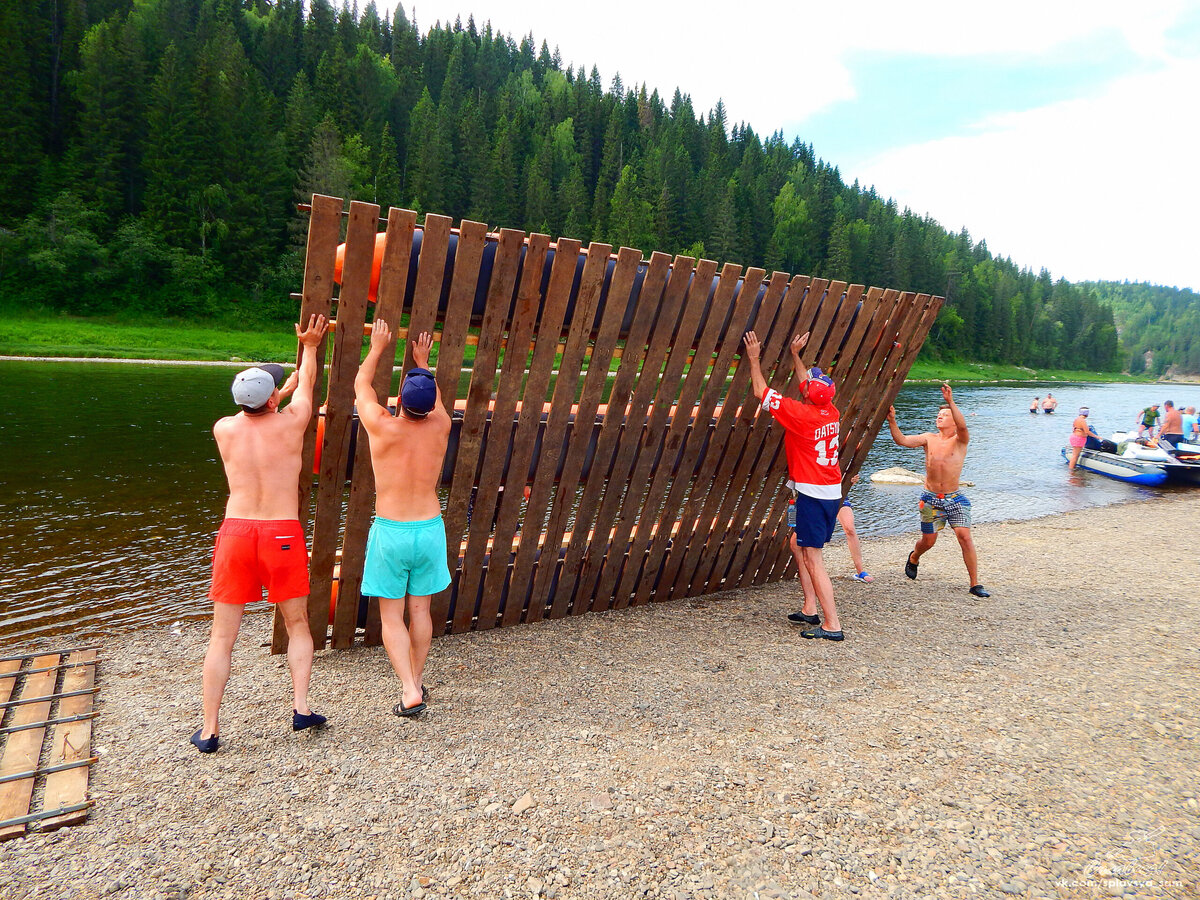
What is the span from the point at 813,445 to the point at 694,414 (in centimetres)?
116

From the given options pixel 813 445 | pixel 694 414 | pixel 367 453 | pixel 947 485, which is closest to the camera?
pixel 367 453

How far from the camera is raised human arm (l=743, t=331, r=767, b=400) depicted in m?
6.17

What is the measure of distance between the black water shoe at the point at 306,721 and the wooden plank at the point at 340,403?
1.00 m

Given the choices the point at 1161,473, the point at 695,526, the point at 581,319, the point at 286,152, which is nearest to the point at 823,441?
the point at 695,526

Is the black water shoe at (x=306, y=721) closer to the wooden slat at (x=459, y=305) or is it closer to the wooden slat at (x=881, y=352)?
the wooden slat at (x=459, y=305)

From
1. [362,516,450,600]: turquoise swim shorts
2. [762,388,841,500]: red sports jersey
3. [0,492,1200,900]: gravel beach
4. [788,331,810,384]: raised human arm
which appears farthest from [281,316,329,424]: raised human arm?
[788,331,810,384]: raised human arm

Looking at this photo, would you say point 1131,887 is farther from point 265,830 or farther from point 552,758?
point 265,830

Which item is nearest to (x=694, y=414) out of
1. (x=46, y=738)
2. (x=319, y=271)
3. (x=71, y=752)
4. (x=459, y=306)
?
(x=459, y=306)

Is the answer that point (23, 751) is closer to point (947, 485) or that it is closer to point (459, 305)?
point (459, 305)

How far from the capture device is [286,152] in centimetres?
6644

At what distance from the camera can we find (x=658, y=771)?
160 inches

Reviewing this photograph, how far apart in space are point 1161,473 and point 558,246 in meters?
23.6

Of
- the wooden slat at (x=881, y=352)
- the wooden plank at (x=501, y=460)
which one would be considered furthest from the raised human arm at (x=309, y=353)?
the wooden slat at (x=881, y=352)

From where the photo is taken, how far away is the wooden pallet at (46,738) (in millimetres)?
3520
